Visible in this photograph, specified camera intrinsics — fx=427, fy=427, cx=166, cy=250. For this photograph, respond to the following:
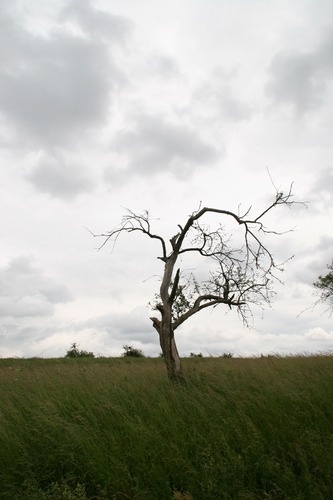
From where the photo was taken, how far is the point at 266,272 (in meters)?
11.5

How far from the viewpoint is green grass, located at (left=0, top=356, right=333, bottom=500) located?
535 cm

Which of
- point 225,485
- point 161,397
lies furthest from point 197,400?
point 225,485

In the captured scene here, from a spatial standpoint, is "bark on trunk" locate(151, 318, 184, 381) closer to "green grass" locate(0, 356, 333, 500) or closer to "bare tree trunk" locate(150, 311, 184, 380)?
"bare tree trunk" locate(150, 311, 184, 380)

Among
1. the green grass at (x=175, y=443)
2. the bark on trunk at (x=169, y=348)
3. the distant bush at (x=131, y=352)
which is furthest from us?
the distant bush at (x=131, y=352)

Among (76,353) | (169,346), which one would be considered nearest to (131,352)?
(76,353)

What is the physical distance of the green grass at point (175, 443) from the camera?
17.6 ft

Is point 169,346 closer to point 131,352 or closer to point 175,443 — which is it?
point 175,443

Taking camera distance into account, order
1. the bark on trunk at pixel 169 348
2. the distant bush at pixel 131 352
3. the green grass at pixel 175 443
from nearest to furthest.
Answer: the green grass at pixel 175 443 → the bark on trunk at pixel 169 348 → the distant bush at pixel 131 352

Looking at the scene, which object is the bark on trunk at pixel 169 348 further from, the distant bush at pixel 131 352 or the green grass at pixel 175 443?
the distant bush at pixel 131 352

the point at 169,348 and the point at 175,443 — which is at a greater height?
the point at 169,348

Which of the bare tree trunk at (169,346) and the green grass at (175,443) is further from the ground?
the bare tree trunk at (169,346)

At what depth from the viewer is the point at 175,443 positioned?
6.19m

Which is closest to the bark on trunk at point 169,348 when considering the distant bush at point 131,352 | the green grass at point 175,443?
the green grass at point 175,443

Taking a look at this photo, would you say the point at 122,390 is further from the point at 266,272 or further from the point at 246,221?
the point at 246,221
